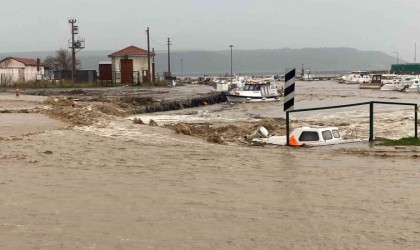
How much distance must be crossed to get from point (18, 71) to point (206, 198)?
68511 mm

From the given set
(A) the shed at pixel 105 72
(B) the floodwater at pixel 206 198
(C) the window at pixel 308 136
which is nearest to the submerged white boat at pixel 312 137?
(C) the window at pixel 308 136

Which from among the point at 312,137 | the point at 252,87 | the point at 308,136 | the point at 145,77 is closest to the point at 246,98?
the point at 252,87

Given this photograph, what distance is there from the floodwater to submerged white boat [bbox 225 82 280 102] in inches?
1805

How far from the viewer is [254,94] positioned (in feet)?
195

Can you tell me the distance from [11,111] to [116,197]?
20354mm

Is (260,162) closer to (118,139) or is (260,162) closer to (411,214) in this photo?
(411,214)

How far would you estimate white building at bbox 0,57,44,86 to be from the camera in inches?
2675

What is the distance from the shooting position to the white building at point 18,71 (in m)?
67.9

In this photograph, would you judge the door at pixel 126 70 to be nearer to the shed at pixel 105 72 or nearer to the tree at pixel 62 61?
the shed at pixel 105 72

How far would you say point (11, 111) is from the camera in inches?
1029

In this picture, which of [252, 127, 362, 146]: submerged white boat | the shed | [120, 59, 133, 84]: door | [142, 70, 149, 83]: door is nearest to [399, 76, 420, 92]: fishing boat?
[142, 70, 149, 83]: door

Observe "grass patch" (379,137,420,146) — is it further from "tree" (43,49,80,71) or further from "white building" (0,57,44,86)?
"tree" (43,49,80,71)

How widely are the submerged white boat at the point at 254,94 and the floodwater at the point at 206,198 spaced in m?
45.8

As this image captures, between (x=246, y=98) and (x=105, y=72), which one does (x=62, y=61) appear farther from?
(x=246, y=98)
